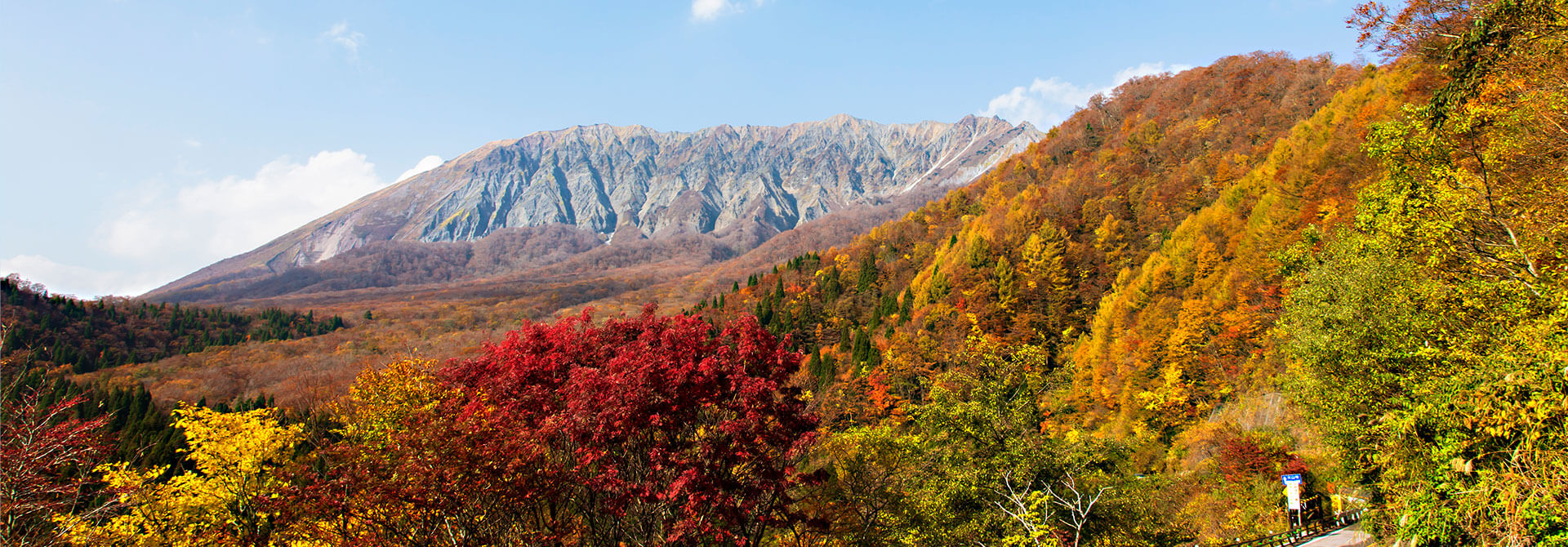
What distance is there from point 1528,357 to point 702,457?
1376cm

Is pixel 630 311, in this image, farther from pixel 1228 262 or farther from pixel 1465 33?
pixel 1465 33

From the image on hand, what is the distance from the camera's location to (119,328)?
454 feet

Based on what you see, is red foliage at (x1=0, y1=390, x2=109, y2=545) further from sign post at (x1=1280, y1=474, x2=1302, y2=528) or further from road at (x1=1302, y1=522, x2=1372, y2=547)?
sign post at (x1=1280, y1=474, x2=1302, y2=528)

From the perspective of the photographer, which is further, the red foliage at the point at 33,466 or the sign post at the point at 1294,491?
the sign post at the point at 1294,491

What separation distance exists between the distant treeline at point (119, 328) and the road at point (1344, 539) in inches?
6049

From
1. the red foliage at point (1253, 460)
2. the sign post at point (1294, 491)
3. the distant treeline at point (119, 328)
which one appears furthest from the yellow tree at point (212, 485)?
the distant treeline at point (119, 328)

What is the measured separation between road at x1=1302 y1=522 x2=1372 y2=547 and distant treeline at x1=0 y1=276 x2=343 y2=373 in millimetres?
153641

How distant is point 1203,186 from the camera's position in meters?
60.0

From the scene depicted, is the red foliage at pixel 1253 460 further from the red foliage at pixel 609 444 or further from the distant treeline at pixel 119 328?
the distant treeline at pixel 119 328

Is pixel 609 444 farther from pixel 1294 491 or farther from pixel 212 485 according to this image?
pixel 1294 491

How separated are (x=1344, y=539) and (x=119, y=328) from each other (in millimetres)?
197869

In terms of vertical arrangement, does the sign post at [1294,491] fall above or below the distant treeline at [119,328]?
below

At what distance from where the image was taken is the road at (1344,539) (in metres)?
19.0

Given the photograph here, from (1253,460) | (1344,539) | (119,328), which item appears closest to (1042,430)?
(1253,460)
